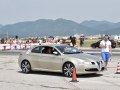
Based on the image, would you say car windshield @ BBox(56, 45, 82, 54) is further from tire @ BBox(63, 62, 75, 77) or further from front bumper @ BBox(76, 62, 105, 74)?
front bumper @ BBox(76, 62, 105, 74)

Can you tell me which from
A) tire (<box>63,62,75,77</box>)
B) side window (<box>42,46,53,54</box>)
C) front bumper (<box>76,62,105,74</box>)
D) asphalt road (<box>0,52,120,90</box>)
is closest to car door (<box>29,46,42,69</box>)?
side window (<box>42,46,53,54</box>)

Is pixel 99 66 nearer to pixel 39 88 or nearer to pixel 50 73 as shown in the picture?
pixel 50 73

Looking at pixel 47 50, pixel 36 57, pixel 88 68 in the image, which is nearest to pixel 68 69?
pixel 88 68

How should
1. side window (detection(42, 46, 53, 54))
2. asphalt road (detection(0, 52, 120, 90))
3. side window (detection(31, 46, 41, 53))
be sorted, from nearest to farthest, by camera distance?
asphalt road (detection(0, 52, 120, 90))
side window (detection(42, 46, 53, 54))
side window (detection(31, 46, 41, 53))

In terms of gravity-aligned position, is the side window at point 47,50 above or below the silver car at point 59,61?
above

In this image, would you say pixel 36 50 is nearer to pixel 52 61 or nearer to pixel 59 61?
pixel 52 61

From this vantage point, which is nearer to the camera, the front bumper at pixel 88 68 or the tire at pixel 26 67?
the front bumper at pixel 88 68

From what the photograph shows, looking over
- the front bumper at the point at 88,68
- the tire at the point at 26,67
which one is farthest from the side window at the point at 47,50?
the front bumper at the point at 88,68

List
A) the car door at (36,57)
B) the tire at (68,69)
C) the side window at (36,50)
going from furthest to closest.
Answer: the side window at (36,50)
the car door at (36,57)
the tire at (68,69)

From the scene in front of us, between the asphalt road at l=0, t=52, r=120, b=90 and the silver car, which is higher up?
the silver car

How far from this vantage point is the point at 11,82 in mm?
14672

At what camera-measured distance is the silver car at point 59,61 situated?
16.0 metres

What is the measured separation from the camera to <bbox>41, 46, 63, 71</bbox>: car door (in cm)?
1673

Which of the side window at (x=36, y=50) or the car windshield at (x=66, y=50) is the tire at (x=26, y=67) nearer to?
the side window at (x=36, y=50)
